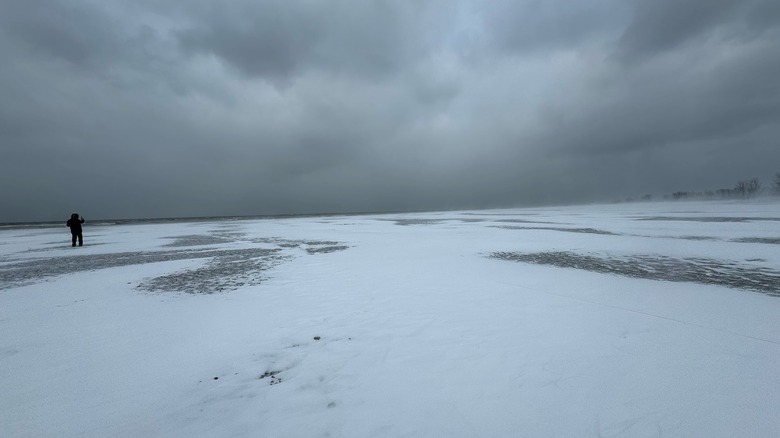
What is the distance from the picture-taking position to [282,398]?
4215 mm

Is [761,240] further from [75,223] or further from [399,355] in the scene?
[75,223]

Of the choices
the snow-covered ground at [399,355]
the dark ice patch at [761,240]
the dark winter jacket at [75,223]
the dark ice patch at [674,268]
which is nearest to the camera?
the snow-covered ground at [399,355]

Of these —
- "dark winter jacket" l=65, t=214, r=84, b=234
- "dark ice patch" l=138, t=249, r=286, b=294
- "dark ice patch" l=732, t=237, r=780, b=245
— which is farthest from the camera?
"dark winter jacket" l=65, t=214, r=84, b=234

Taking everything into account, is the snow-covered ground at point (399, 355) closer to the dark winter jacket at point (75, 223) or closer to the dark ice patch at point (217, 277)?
the dark ice patch at point (217, 277)

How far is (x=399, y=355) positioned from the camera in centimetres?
530

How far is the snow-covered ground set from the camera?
3.70 m

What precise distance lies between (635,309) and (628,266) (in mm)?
5841

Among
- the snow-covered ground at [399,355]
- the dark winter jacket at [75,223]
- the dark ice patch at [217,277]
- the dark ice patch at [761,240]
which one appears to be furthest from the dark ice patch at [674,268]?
the dark winter jacket at [75,223]

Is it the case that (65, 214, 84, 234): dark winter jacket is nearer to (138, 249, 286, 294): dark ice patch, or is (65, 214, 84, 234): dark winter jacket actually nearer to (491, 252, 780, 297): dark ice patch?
(138, 249, 286, 294): dark ice patch

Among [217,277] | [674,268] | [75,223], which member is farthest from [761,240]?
[75,223]

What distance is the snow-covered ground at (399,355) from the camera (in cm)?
370

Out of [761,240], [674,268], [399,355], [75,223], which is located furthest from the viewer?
[75,223]

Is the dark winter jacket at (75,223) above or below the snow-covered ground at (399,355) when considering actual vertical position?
above

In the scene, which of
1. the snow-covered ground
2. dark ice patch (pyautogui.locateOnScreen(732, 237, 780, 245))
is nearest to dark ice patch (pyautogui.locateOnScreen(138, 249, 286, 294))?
the snow-covered ground
